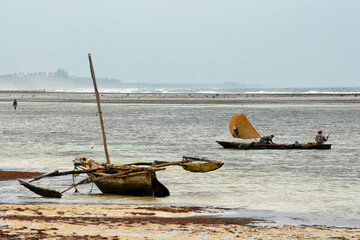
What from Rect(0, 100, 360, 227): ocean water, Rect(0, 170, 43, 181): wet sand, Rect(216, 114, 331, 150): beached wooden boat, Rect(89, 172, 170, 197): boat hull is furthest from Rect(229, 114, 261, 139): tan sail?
Rect(89, 172, 170, 197): boat hull

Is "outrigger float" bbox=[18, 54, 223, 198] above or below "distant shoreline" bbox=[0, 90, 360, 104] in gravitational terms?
above

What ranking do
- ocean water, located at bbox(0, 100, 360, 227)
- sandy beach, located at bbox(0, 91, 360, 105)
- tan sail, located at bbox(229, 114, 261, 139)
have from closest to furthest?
ocean water, located at bbox(0, 100, 360, 227) → tan sail, located at bbox(229, 114, 261, 139) → sandy beach, located at bbox(0, 91, 360, 105)

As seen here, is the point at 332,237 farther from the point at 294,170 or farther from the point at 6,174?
the point at 6,174

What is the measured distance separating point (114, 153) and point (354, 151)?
13022 millimetres

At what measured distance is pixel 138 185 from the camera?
17344 millimetres

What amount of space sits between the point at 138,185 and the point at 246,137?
1638cm

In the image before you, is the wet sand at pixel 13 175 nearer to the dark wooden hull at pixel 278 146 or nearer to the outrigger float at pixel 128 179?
the outrigger float at pixel 128 179

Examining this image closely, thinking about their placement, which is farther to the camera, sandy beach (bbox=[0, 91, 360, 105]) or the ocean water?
sandy beach (bbox=[0, 91, 360, 105])

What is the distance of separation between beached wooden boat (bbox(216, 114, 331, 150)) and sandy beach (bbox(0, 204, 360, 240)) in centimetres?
1593

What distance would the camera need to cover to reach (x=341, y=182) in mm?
20359

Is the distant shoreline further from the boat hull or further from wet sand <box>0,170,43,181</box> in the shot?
the boat hull

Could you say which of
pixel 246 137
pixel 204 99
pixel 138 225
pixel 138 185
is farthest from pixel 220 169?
pixel 204 99

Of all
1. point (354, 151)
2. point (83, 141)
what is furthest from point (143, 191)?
point (83, 141)

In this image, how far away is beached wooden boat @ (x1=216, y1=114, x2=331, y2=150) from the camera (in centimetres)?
3059
